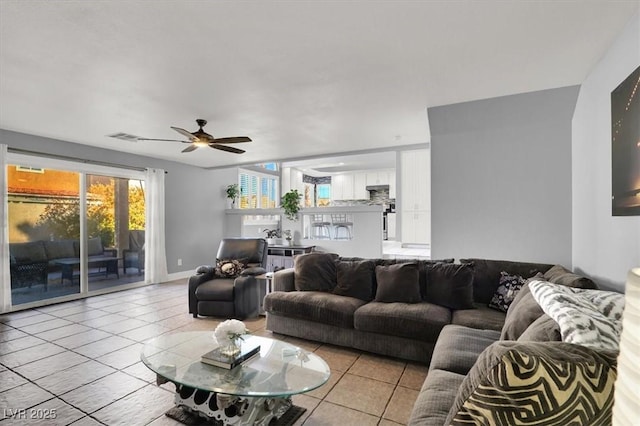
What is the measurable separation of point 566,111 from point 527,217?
1.11m

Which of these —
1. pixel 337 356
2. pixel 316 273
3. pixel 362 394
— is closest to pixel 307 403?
pixel 362 394

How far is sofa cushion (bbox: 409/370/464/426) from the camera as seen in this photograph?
132 cm

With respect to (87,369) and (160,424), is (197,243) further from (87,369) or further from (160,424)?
(160,424)

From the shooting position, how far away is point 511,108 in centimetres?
327

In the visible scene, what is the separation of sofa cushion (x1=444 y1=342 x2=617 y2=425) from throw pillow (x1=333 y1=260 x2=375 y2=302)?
2.38 meters

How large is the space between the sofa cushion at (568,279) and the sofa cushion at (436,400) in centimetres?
112

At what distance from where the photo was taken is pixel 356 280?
130 inches

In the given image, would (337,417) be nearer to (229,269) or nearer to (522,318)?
(522,318)

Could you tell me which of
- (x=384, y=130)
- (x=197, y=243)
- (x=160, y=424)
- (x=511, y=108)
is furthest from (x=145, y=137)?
(x=511, y=108)

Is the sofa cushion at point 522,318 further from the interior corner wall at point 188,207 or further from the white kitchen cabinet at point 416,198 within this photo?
the interior corner wall at point 188,207

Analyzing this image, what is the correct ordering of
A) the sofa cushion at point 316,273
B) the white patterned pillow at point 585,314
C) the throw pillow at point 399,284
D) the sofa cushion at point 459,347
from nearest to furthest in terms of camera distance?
the white patterned pillow at point 585,314 < the sofa cushion at point 459,347 < the throw pillow at point 399,284 < the sofa cushion at point 316,273

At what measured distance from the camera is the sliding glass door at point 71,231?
4.42 m

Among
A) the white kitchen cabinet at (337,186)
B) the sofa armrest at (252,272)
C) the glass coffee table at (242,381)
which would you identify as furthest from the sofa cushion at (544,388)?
Result: the white kitchen cabinet at (337,186)

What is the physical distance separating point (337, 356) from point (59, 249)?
15.3 ft
